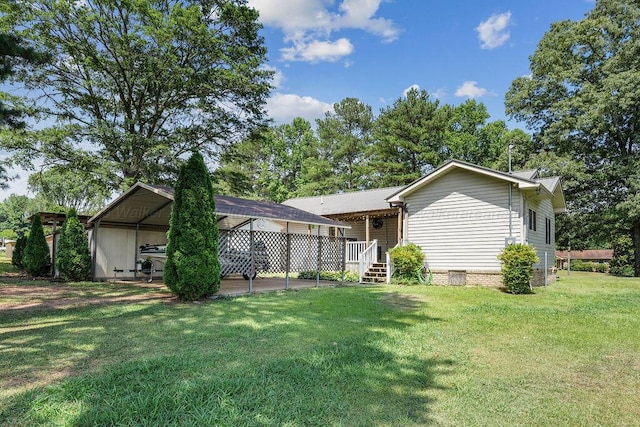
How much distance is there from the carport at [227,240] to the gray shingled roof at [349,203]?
2861mm

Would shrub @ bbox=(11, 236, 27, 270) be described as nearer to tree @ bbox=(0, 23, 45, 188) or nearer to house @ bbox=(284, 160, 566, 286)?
tree @ bbox=(0, 23, 45, 188)

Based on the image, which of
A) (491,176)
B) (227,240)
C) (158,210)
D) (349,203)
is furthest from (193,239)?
(349,203)

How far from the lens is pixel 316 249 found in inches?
468

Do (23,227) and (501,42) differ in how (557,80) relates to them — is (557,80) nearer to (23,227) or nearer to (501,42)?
(501,42)

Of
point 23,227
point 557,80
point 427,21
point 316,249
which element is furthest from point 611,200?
point 23,227

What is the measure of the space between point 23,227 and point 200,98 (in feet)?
166

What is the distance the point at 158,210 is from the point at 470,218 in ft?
36.6

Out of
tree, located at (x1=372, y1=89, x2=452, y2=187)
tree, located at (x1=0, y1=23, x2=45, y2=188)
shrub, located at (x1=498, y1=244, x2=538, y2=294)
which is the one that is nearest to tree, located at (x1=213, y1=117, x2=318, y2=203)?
tree, located at (x1=372, y1=89, x2=452, y2=187)

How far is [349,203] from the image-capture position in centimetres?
1980

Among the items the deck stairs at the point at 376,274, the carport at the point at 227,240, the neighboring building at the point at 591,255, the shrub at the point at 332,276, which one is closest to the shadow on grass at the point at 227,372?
the carport at the point at 227,240

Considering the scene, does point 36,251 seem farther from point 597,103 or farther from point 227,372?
point 597,103

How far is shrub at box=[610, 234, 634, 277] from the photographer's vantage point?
2097 cm

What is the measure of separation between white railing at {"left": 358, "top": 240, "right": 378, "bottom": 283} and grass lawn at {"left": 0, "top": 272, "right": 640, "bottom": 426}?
700cm

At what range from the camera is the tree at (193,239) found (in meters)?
7.88
